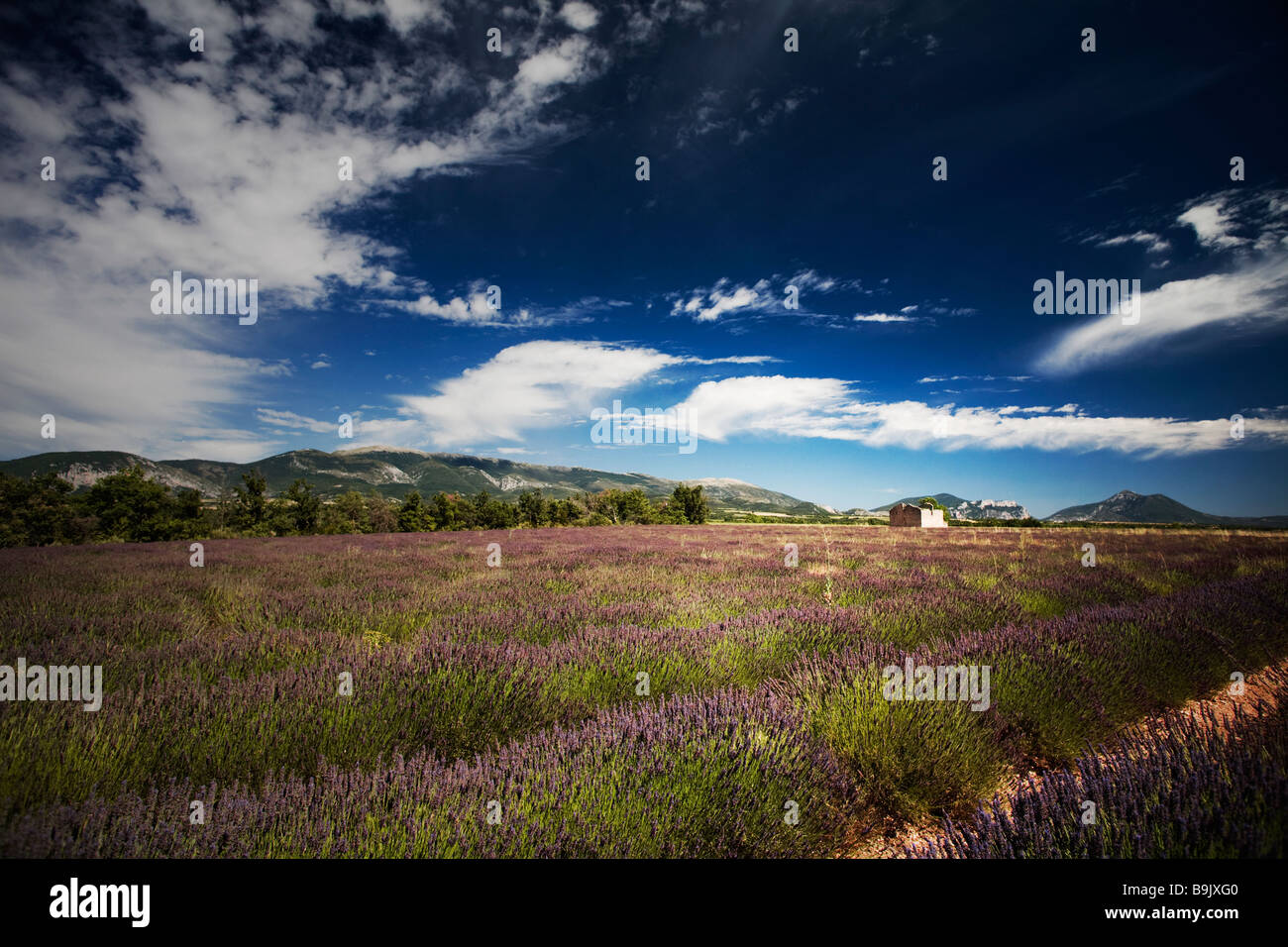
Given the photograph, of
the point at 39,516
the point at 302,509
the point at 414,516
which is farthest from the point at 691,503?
the point at 39,516

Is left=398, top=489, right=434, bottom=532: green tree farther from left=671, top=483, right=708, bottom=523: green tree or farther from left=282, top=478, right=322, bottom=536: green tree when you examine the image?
left=671, top=483, right=708, bottom=523: green tree

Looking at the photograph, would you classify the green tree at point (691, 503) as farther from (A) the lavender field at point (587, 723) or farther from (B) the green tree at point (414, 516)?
(A) the lavender field at point (587, 723)

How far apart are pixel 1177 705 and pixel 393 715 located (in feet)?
15.8

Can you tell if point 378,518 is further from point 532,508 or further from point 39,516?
point 39,516

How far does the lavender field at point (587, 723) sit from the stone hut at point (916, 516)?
36631 mm

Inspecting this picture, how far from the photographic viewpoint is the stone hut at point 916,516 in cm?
3753

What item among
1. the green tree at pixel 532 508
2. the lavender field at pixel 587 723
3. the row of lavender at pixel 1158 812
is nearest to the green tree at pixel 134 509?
Result: the green tree at pixel 532 508

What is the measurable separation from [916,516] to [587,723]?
44.7 meters

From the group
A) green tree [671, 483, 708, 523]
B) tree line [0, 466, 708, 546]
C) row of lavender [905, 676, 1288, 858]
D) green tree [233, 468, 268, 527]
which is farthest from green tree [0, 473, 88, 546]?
green tree [671, 483, 708, 523]

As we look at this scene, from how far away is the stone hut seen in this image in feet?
123

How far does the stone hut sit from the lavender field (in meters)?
36.6

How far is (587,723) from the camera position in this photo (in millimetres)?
1908

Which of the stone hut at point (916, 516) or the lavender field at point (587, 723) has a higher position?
the lavender field at point (587, 723)
